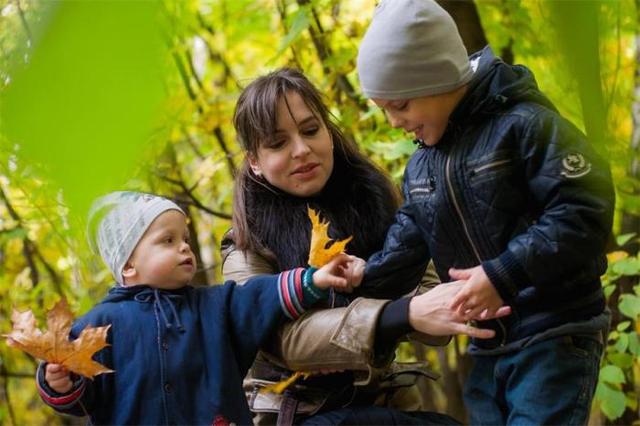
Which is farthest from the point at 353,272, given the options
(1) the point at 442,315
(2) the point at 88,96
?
(2) the point at 88,96

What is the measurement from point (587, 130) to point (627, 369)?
2.64 m

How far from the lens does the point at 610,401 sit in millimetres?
2461

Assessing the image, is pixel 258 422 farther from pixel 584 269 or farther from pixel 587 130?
pixel 587 130

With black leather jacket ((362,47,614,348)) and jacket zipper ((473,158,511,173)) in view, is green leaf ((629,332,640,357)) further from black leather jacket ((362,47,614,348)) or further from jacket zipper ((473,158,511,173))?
jacket zipper ((473,158,511,173))

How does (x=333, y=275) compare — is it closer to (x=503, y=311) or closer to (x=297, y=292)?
(x=297, y=292)

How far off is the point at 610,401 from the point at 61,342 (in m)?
1.70

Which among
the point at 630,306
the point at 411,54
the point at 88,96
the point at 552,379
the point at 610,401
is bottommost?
the point at 610,401

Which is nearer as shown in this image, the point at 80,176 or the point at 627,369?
the point at 80,176

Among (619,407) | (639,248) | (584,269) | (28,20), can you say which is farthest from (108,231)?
(639,248)

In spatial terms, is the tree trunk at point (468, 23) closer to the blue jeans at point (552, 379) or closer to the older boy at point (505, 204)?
the older boy at point (505, 204)

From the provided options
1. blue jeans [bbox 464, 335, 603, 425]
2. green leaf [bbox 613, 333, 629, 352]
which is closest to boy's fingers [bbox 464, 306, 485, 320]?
blue jeans [bbox 464, 335, 603, 425]

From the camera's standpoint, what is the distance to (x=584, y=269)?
145 cm

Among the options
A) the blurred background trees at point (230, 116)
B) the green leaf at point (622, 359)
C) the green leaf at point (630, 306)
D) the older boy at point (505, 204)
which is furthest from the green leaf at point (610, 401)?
the older boy at point (505, 204)

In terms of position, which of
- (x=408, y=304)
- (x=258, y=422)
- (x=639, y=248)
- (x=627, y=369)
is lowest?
(x=627, y=369)
